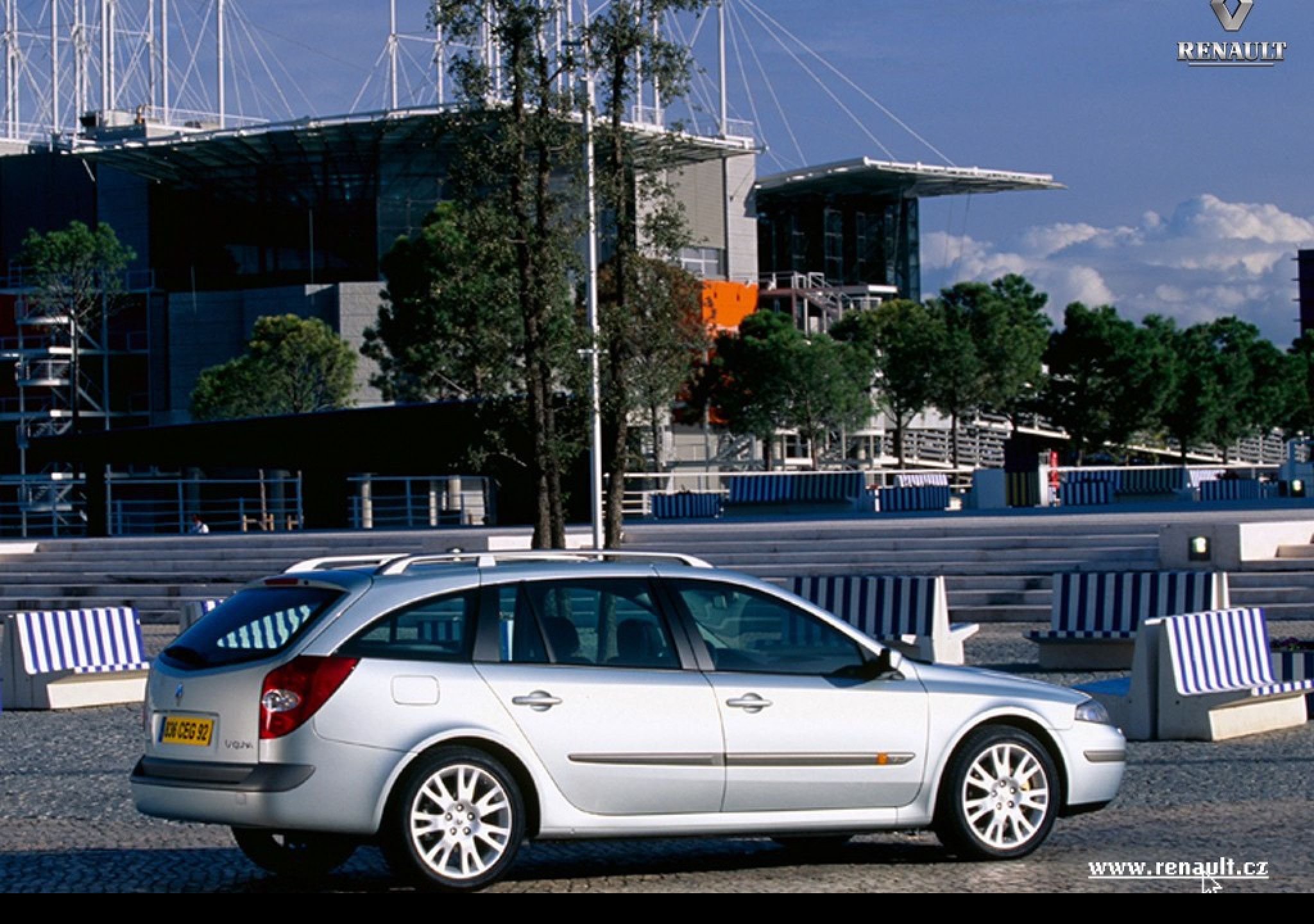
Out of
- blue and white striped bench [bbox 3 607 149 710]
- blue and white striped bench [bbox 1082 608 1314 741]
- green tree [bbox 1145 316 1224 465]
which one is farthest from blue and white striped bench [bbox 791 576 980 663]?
green tree [bbox 1145 316 1224 465]

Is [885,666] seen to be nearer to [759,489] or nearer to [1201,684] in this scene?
[1201,684]

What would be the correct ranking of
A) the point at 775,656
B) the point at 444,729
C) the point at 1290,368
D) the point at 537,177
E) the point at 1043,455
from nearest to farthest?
the point at 444,729
the point at 775,656
the point at 537,177
the point at 1043,455
the point at 1290,368

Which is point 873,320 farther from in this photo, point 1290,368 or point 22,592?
point 22,592

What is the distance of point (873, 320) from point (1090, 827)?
78.0 metres

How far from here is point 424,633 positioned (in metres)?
8.30

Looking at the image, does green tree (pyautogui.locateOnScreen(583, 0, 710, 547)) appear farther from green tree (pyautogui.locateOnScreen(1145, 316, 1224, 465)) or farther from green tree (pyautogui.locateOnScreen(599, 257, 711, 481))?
green tree (pyautogui.locateOnScreen(1145, 316, 1224, 465))

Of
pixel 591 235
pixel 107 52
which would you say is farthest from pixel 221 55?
pixel 591 235

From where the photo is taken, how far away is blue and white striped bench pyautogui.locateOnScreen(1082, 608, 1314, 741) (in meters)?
14.0

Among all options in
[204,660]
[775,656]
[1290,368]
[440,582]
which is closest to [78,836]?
[204,660]

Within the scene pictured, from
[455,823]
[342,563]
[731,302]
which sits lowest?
[455,823]

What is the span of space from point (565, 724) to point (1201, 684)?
287 inches

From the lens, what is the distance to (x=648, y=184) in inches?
1134

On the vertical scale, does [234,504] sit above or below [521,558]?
below

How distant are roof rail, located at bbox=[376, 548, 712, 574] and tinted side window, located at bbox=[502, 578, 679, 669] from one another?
201 mm
